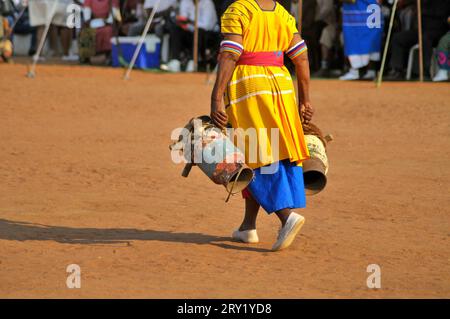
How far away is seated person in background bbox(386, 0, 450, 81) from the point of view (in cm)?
1534

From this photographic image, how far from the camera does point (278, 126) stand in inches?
250

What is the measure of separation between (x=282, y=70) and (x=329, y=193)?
2.57 m

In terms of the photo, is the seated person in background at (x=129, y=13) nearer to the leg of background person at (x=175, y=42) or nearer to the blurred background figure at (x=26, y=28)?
the leg of background person at (x=175, y=42)

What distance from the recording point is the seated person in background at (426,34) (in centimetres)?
1534

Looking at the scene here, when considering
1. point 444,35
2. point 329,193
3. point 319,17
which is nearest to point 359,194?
point 329,193

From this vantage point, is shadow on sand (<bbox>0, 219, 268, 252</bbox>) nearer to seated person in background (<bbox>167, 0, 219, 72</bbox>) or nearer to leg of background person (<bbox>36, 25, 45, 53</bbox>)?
seated person in background (<bbox>167, 0, 219, 72</bbox>)

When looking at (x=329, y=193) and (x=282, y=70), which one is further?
(x=329, y=193)

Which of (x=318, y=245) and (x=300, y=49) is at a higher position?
(x=300, y=49)

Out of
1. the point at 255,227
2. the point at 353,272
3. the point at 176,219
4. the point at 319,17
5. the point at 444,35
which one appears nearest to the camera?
the point at 353,272

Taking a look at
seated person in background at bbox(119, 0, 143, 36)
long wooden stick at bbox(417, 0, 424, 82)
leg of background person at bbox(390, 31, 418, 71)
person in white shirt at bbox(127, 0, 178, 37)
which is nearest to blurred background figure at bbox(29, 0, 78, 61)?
seated person in background at bbox(119, 0, 143, 36)

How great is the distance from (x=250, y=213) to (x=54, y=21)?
1476 cm

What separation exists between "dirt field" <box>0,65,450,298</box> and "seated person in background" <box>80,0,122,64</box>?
4.60m

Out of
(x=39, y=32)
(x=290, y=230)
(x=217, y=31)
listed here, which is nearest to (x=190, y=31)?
(x=217, y=31)

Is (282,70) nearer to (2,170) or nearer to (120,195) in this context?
(120,195)
